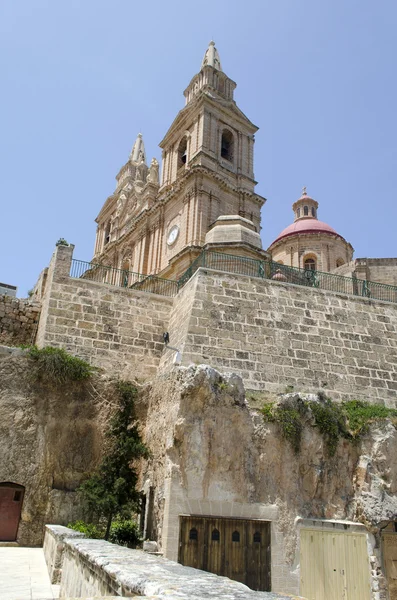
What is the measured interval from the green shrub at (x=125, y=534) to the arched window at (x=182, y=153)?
79.8 feet

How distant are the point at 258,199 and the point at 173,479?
72.4 feet

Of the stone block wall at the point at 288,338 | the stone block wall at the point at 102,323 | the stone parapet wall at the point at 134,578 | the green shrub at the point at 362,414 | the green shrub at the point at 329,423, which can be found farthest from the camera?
the stone block wall at the point at 102,323

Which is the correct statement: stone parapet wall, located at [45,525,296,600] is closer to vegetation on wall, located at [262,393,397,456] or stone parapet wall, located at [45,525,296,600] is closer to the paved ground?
Result: the paved ground

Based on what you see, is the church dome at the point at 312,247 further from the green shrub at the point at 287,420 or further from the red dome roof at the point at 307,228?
the green shrub at the point at 287,420

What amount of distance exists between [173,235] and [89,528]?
785 inches

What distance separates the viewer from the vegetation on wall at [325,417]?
39.5ft

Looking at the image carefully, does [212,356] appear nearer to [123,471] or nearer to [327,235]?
[123,471]

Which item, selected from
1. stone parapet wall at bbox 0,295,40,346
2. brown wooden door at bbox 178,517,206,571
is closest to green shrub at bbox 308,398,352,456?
brown wooden door at bbox 178,517,206,571

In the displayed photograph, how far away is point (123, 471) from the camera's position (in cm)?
1133

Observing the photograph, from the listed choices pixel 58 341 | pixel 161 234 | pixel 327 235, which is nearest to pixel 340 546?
pixel 58 341

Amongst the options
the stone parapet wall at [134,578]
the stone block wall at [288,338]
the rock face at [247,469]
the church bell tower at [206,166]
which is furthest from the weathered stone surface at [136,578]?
the church bell tower at [206,166]

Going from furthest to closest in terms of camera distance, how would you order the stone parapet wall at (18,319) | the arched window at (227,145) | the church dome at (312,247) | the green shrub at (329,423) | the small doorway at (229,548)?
the church dome at (312,247)
the arched window at (227,145)
the stone parapet wall at (18,319)
the green shrub at (329,423)
the small doorway at (229,548)

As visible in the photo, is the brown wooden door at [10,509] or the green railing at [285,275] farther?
the green railing at [285,275]

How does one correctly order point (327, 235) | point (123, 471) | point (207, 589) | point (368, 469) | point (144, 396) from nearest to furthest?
point (207, 589)
point (123, 471)
point (368, 469)
point (144, 396)
point (327, 235)
